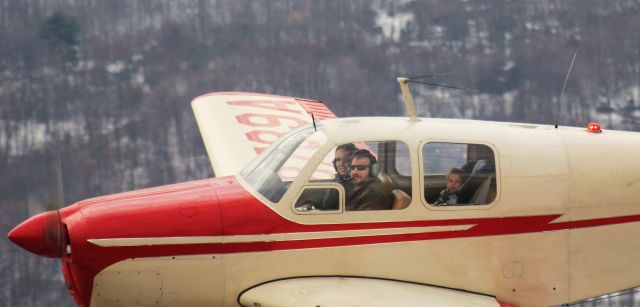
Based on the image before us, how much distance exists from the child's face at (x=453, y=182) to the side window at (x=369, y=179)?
1.43 ft

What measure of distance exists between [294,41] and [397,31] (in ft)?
16.6

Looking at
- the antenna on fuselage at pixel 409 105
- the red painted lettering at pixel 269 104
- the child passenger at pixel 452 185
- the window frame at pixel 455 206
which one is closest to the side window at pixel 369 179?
the window frame at pixel 455 206

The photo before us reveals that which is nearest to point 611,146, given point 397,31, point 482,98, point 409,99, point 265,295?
point 409,99

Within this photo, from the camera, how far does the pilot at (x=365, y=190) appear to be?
12656 millimetres

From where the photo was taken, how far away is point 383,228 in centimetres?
1267

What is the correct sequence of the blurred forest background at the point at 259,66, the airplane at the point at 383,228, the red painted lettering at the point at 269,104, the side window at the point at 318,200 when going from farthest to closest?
the blurred forest background at the point at 259,66
the red painted lettering at the point at 269,104
the side window at the point at 318,200
the airplane at the point at 383,228

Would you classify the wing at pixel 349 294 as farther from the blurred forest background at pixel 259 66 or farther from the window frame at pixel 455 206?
the blurred forest background at pixel 259 66

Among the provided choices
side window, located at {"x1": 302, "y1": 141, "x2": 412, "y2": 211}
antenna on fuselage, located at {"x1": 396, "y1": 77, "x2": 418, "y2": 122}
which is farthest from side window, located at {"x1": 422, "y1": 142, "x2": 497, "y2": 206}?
antenna on fuselage, located at {"x1": 396, "y1": 77, "x2": 418, "y2": 122}

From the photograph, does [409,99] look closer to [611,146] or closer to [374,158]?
[374,158]

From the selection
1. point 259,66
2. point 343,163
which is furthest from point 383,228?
point 259,66

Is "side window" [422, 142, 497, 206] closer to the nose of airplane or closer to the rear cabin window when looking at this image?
the rear cabin window

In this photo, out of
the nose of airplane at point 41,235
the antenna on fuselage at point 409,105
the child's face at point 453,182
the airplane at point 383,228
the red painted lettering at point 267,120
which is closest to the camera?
the nose of airplane at point 41,235

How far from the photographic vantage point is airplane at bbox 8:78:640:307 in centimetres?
1238

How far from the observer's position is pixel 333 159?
1278 cm
